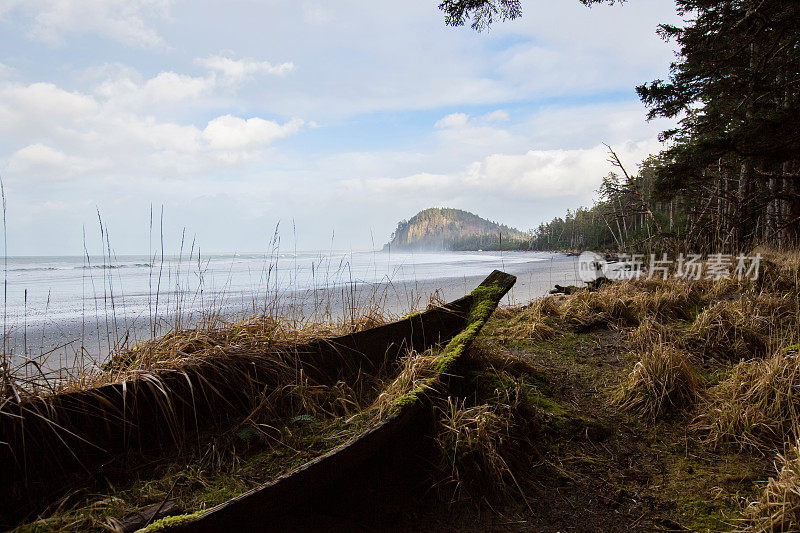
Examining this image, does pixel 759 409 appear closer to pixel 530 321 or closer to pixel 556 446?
pixel 556 446

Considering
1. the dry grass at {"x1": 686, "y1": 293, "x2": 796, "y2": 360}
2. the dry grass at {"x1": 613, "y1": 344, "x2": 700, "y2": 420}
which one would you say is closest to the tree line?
the dry grass at {"x1": 686, "y1": 293, "x2": 796, "y2": 360}

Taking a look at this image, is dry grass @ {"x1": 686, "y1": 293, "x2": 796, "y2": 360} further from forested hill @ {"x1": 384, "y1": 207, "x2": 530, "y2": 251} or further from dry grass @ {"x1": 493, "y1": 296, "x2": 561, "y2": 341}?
forested hill @ {"x1": 384, "y1": 207, "x2": 530, "y2": 251}

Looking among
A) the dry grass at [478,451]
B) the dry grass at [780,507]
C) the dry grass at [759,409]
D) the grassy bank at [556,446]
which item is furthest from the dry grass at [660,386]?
the dry grass at [478,451]

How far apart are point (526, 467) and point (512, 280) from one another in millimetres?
2055

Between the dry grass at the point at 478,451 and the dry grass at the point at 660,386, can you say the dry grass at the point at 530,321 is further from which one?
the dry grass at the point at 478,451

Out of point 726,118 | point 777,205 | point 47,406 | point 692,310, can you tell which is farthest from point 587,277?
point 777,205

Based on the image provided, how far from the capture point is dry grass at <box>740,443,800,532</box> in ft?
5.91

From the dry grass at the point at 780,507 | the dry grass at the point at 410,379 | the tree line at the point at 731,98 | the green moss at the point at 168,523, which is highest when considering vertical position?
the tree line at the point at 731,98

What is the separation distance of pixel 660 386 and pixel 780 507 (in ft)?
4.20

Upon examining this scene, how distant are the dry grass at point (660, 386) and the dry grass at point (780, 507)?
100cm

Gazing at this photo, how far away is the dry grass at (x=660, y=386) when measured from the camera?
305 centimetres

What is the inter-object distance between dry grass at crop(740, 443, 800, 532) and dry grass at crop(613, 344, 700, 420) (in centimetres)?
100

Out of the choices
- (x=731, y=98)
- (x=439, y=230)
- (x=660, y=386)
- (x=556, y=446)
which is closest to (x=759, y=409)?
(x=660, y=386)

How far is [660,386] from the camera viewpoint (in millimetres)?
3123
